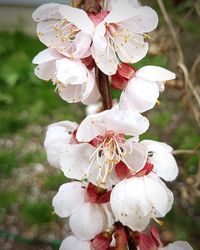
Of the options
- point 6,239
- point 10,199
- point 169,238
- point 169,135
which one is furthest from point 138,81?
point 169,135

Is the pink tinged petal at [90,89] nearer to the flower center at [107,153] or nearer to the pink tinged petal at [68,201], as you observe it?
the flower center at [107,153]

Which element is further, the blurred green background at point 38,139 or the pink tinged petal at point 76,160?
the blurred green background at point 38,139

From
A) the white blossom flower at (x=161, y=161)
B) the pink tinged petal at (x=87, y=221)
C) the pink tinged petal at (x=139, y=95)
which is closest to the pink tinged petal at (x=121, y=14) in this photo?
the pink tinged petal at (x=139, y=95)

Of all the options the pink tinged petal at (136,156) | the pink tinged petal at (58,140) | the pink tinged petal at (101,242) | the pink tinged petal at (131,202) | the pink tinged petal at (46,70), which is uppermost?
the pink tinged petal at (46,70)

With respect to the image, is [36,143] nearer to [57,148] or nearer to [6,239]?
[6,239]

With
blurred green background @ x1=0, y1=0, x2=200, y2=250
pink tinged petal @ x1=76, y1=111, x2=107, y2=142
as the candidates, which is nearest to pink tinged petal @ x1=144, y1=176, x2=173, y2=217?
pink tinged petal @ x1=76, y1=111, x2=107, y2=142

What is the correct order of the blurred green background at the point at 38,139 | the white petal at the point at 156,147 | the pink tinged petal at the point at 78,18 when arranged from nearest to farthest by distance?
1. the pink tinged petal at the point at 78,18
2. the white petal at the point at 156,147
3. the blurred green background at the point at 38,139

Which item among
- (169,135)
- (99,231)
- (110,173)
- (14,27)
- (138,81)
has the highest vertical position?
(138,81)
